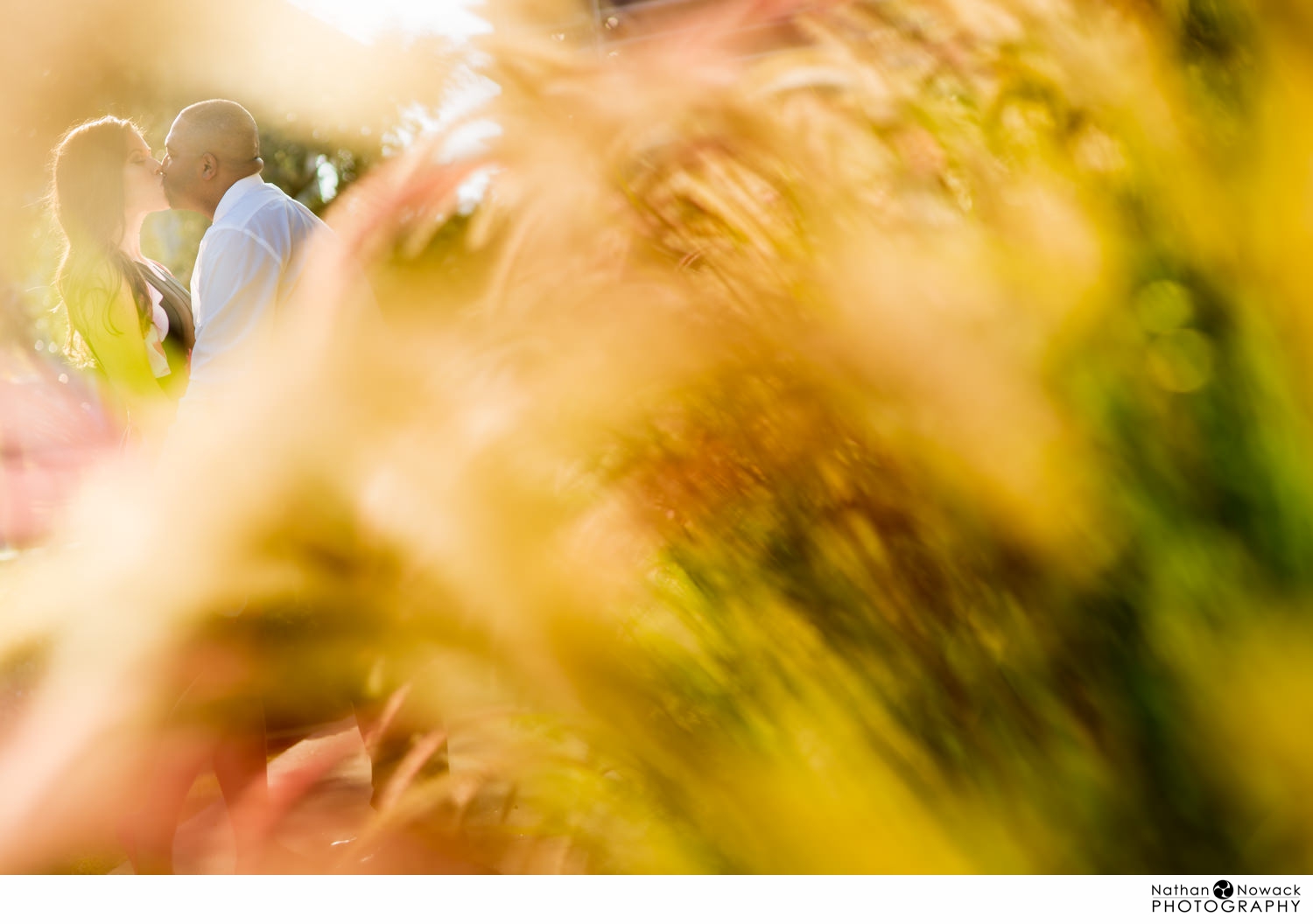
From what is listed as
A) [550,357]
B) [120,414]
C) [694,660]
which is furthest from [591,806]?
[120,414]

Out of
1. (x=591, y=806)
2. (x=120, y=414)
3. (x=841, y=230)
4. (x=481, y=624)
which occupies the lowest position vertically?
(x=120, y=414)

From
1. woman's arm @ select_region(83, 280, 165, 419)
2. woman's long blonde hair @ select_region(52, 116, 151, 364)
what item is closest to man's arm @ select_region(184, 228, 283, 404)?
woman's arm @ select_region(83, 280, 165, 419)

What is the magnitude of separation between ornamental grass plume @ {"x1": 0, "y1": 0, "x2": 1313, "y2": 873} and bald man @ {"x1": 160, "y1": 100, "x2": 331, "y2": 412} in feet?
2.13

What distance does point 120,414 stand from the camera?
154 centimetres

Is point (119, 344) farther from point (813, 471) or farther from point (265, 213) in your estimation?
point (813, 471)

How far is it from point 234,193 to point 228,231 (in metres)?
0.15

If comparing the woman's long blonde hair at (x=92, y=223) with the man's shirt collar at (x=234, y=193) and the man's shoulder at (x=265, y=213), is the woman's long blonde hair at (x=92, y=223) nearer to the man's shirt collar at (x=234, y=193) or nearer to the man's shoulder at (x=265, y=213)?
the man's shirt collar at (x=234, y=193)

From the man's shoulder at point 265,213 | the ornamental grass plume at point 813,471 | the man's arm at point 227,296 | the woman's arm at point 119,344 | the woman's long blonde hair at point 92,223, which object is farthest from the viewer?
the woman's long blonde hair at point 92,223

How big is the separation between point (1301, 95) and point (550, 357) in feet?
0.96

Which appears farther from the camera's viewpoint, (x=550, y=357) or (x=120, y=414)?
(x=120, y=414)

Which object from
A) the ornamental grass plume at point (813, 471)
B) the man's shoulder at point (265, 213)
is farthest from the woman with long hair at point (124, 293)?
the ornamental grass plume at point (813, 471)

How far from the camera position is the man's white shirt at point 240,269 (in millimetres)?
1237

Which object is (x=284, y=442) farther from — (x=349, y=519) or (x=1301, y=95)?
(x=1301, y=95)
